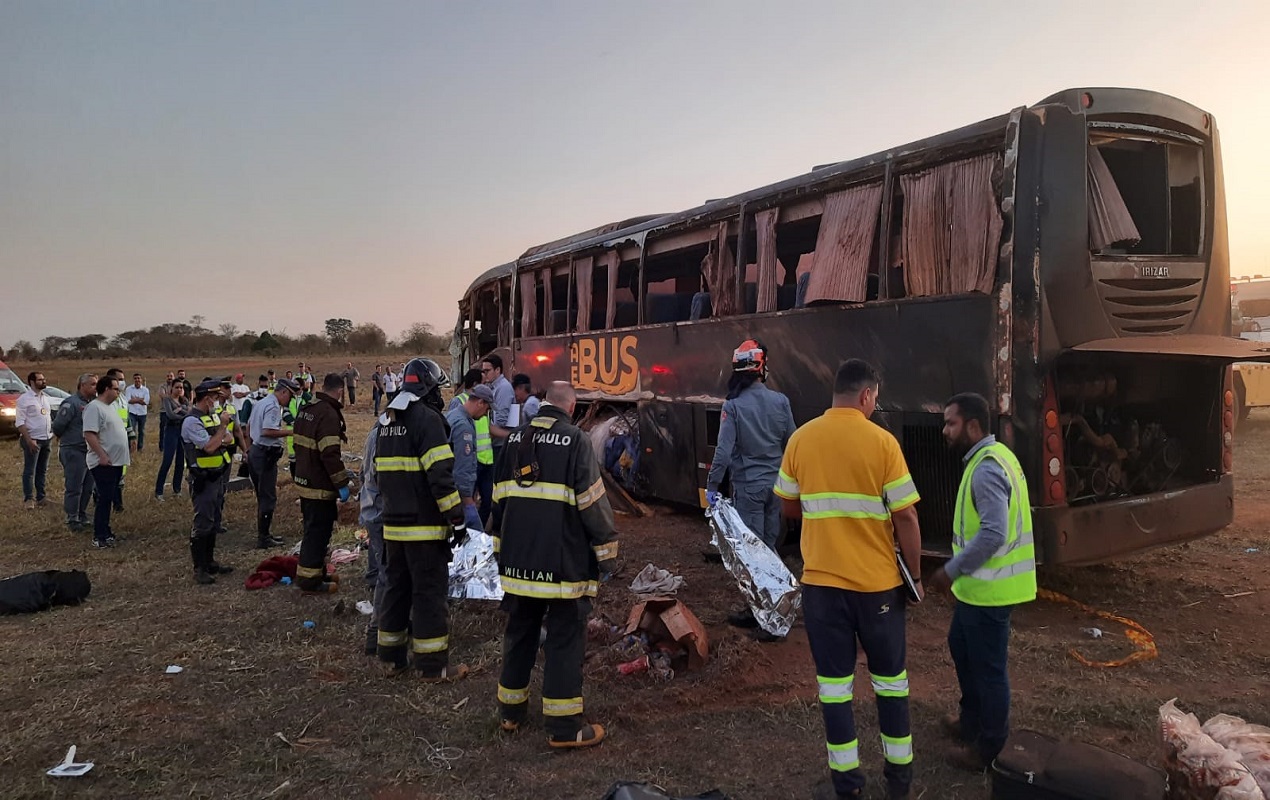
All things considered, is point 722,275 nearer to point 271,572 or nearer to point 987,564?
point 987,564

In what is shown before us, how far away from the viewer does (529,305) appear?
1159cm

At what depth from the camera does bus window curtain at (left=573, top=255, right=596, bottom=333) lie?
9969 millimetres

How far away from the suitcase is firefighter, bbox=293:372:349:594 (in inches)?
204

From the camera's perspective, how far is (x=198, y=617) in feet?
20.5

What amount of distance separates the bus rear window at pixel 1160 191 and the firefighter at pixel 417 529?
4.92 meters

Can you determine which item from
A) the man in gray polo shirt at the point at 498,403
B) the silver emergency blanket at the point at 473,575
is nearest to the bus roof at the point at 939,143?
the man in gray polo shirt at the point at 498,403

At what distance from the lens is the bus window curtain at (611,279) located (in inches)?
370

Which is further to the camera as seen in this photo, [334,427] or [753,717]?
[334,427]

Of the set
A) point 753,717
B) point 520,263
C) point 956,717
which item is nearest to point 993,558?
point 956,717

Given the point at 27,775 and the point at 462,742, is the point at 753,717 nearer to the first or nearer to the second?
the point at 462,742

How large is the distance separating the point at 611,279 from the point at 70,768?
6988mm

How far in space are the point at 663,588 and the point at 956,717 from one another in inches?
102

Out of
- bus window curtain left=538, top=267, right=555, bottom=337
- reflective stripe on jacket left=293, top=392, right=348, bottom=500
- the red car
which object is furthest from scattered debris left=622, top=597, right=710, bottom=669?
the red car

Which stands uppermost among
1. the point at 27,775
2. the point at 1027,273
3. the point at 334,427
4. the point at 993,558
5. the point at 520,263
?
the point at 520,263
